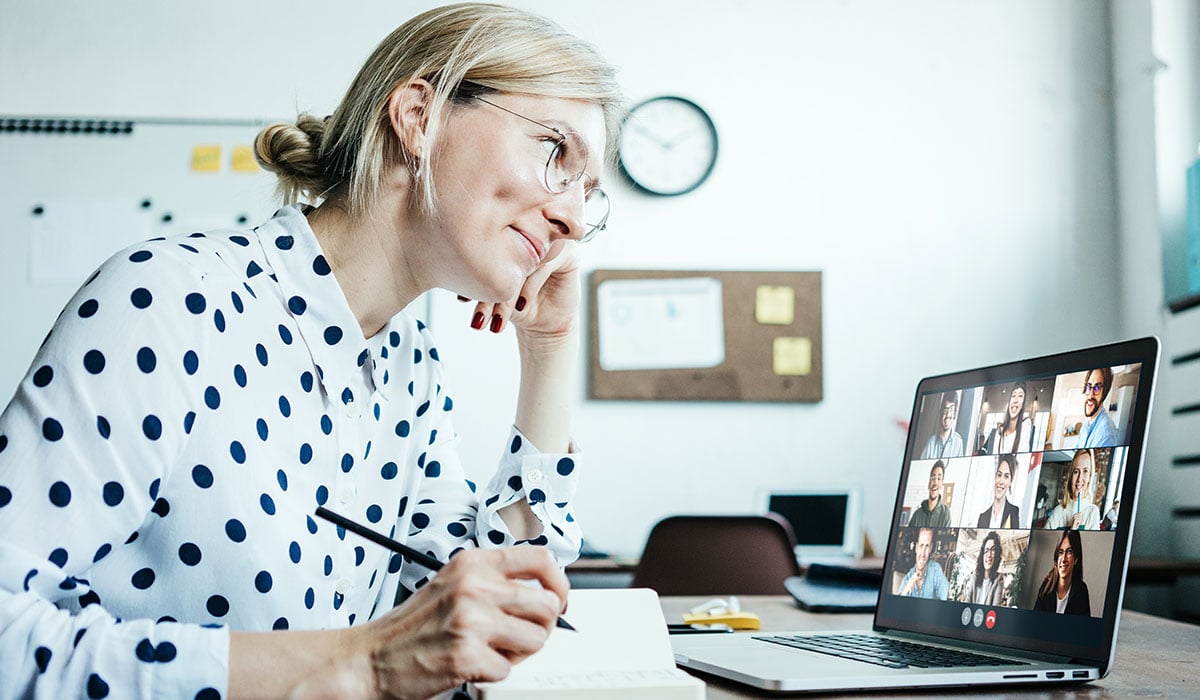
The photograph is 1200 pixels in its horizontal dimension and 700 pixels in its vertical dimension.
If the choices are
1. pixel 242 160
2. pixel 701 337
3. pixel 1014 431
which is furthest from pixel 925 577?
pixel 242 160

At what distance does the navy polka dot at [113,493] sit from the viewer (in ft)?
2.42

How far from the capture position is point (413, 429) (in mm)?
1209

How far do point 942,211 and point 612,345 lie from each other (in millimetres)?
1141

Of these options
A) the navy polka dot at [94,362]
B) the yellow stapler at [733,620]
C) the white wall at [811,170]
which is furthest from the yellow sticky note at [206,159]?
the navy polka dot at [94,362]

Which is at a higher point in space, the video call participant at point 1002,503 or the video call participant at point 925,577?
the video call participant at point 1002,503

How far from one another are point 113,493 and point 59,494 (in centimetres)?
4

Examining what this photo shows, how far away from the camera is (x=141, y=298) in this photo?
0.82 metres

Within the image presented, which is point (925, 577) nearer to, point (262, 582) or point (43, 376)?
point (262, 582)

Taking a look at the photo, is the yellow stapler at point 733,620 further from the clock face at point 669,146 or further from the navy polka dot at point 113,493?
the clock face at point 669,146

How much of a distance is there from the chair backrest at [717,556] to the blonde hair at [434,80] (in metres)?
1.33

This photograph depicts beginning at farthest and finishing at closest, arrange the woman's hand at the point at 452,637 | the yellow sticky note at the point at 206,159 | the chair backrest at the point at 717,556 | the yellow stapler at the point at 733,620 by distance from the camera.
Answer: the yellow sticky note at the point at 206,159
the chair backrest at the point at 717,556
the yellow stapler at the point at 733,620
the woman's hand at the point at 452,637

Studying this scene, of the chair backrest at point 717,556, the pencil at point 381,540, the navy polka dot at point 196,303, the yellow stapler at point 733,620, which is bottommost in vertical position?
the chair backrest at point 717,556

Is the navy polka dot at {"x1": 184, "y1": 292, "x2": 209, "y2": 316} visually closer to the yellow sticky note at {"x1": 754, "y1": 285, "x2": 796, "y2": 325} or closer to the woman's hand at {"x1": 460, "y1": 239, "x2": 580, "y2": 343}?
the woman's hand at {"x1": 460, "y1": 239, "x2": 580, "y2": 343}

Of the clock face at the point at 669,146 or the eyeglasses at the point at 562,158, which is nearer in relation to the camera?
the eyeglasses at the point at 562,158
